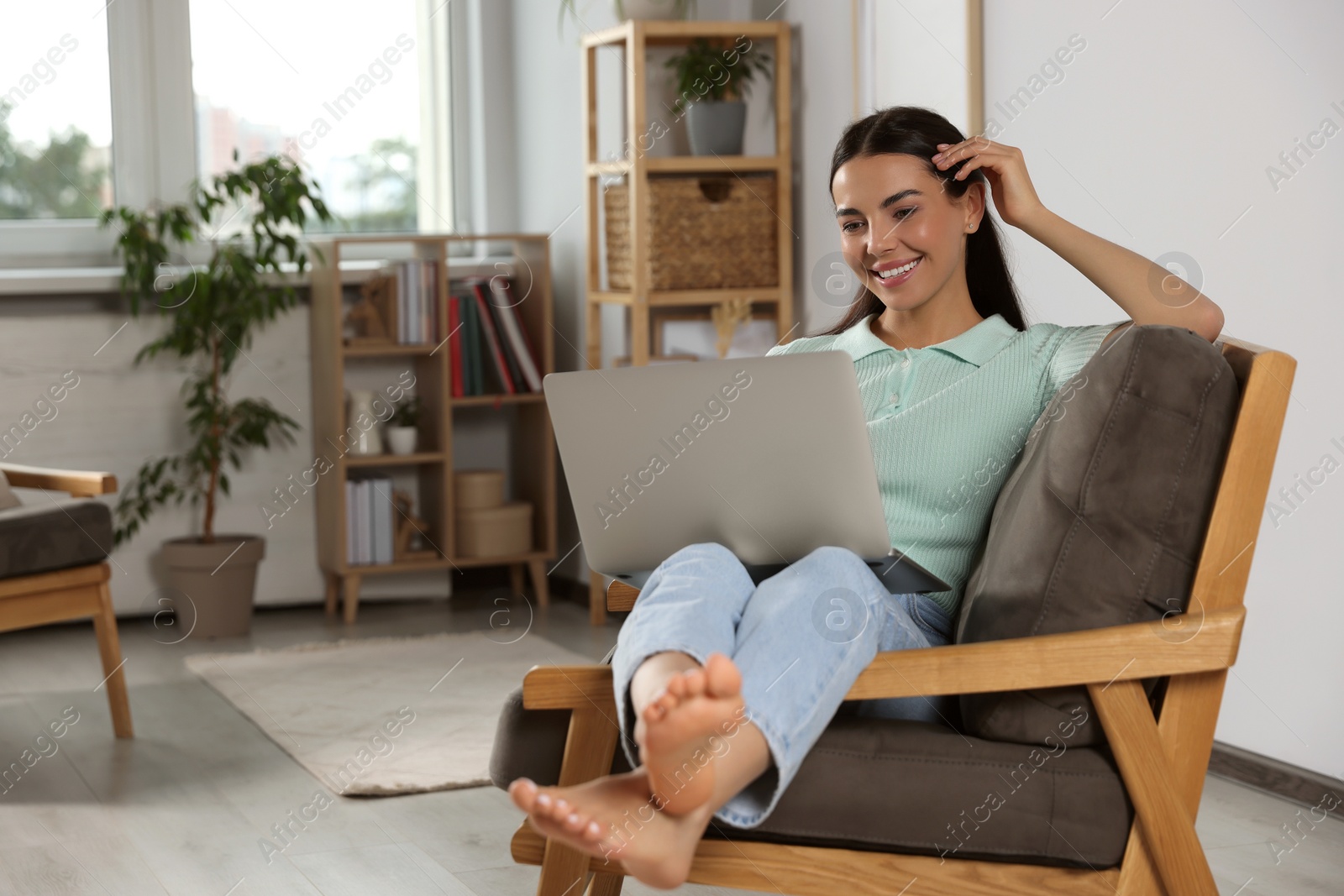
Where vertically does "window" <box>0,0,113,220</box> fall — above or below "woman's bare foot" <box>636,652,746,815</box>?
above

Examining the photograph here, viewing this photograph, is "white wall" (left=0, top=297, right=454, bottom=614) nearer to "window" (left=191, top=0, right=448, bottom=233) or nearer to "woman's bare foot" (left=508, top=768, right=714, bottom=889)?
"window" (left=191, top=0, right=448, bottom=233)

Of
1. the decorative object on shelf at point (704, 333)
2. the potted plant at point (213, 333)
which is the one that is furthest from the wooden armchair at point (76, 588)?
the decorative object on shelf at point (704, 333)

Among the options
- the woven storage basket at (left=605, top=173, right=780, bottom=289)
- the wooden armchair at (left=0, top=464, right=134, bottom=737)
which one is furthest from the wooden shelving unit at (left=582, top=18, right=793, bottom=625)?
the wooden armchair at (left=0, top=464, right=134, bottom=737)

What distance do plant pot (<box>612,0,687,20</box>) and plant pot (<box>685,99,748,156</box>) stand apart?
0.82 ft

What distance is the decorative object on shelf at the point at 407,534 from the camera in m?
4.19

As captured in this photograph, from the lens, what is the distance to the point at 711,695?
117 centimetres

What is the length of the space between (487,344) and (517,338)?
0.31ft


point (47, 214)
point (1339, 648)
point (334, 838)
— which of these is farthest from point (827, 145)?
point (47, 214)

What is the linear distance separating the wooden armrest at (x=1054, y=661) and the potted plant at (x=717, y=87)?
8.20 ft

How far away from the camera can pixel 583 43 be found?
3814 millimetres

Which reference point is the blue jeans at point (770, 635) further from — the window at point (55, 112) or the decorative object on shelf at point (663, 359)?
the window at point (55, 112)

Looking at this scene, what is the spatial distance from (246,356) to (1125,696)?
3344mm

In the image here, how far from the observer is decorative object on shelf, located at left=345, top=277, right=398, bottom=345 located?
13.6 ft

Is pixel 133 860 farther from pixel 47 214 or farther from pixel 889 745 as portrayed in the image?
pixel 47 214
